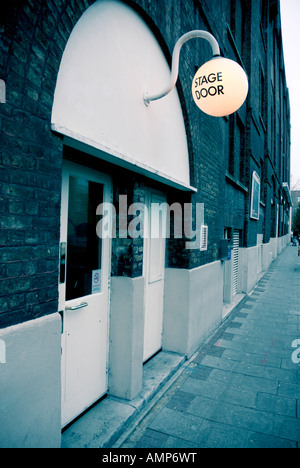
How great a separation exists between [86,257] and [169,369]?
6.79 feet

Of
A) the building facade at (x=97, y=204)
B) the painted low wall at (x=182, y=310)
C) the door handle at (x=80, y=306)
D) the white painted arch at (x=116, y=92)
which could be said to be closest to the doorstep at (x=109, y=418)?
the building facade at (x=97, y=204)

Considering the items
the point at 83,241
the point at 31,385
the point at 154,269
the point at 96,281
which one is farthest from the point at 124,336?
the point at 31,385

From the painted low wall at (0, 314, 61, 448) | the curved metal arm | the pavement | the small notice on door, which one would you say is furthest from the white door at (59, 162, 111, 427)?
the curved metal arm

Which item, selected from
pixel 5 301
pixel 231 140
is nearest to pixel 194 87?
pixel 5 301

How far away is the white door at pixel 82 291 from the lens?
8.51 ft

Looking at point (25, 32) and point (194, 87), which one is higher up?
point (194, 87)

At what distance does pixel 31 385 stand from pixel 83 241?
4.42 ft

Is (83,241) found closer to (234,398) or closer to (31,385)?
(31,385)

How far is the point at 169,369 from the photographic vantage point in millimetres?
3906

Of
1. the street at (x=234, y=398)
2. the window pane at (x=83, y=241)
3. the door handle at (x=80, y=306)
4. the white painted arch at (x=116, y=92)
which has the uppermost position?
the white painted arch at (x=116, y=92)

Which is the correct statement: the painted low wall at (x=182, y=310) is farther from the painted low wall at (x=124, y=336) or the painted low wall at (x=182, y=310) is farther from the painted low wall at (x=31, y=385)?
the painted low wall at (x=31, y=385)

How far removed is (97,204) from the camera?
3.03 m

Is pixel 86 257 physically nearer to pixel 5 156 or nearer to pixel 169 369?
pixel 5 156

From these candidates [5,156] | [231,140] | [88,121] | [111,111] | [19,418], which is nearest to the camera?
[5,156]
